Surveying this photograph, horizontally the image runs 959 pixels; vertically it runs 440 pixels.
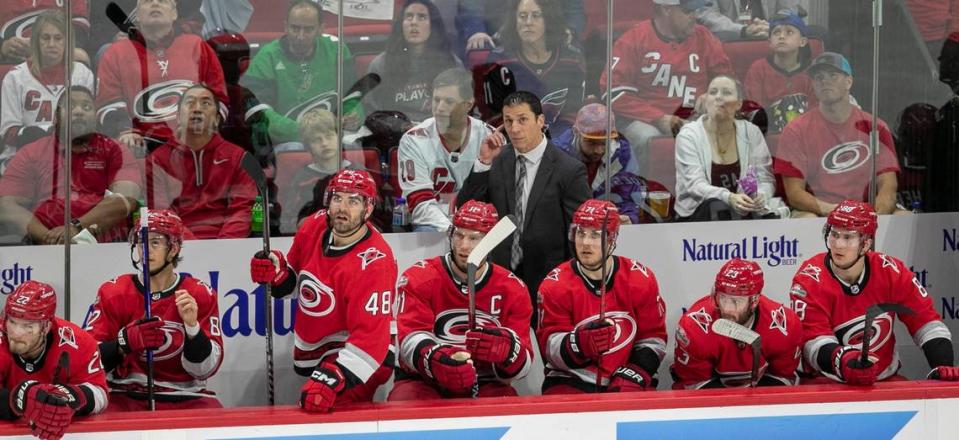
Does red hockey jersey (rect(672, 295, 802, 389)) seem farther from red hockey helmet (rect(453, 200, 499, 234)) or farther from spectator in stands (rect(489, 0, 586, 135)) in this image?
spectator in stands (rect(489, 0, 586, 135))

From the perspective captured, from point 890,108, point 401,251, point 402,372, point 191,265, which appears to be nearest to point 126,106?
point 191,265

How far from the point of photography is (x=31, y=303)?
12.8ft

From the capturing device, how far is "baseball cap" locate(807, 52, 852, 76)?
5.40 m

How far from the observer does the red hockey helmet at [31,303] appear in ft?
12.8

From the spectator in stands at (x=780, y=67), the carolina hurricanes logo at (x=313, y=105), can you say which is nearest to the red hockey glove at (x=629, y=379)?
the spectator in stands at (x=780, y=67)

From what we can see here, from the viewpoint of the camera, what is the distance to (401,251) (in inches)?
205

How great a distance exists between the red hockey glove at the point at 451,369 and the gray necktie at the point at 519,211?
86 centimetres

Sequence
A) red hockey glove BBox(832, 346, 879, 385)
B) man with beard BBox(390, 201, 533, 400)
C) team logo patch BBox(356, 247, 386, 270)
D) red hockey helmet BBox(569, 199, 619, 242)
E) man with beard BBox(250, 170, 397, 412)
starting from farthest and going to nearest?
red hockey helmet BBox(569, 199, 619, 242), man with beard BBox(390, 201, 533, 400), team logo patch BBox(356, 247, 386, 270), man with beard BBox(250, 170, 397, 412), red hockey glove BBox(832, 346, 879, 385)

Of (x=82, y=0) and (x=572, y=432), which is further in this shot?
(x=82, y=0)

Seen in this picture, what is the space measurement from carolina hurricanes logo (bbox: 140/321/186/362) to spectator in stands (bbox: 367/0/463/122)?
126 cm

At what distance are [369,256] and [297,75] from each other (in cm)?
113

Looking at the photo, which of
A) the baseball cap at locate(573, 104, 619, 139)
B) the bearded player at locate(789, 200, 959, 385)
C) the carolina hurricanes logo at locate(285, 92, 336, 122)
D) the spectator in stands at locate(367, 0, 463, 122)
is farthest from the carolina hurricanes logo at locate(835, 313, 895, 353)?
the carolina hurricanes logo at locate(285, 92, 336, 122)

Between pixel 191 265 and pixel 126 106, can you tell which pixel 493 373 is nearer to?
pixel 191 265

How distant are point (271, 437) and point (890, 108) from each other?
10.1 feet
